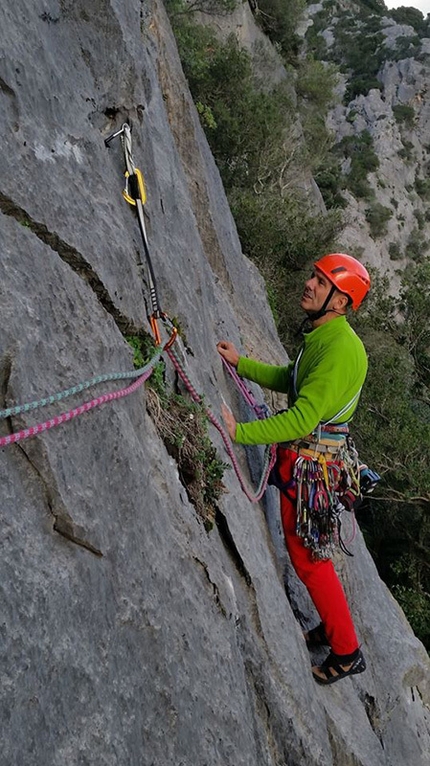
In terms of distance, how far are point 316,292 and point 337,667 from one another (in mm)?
2777

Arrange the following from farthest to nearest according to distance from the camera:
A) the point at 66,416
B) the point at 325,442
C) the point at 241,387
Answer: the point at 241,387
the point at 325,442
the point at 66,416

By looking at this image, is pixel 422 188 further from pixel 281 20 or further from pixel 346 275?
pixel 346 275

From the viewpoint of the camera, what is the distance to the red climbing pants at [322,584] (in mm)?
3846

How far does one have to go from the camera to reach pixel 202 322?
4.02 meters

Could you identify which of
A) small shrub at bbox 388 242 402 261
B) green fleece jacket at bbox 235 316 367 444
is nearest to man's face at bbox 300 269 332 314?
green fleece jacket at bbox 235 316 367 444

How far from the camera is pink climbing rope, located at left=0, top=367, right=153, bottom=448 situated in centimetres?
168

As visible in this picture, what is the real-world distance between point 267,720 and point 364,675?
223 centimetres

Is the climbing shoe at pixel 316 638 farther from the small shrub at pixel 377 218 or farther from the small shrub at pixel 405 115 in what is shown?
the small shrub at pixel 405 115

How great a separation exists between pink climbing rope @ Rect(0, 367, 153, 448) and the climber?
4.52ft

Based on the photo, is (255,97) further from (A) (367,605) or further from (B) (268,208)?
(A) (367,605)

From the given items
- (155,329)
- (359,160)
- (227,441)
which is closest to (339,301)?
(227,441)

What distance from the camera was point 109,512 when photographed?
2092 mm

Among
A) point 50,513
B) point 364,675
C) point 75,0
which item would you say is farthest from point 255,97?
point 50,513

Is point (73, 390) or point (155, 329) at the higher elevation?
point (73, 390)
